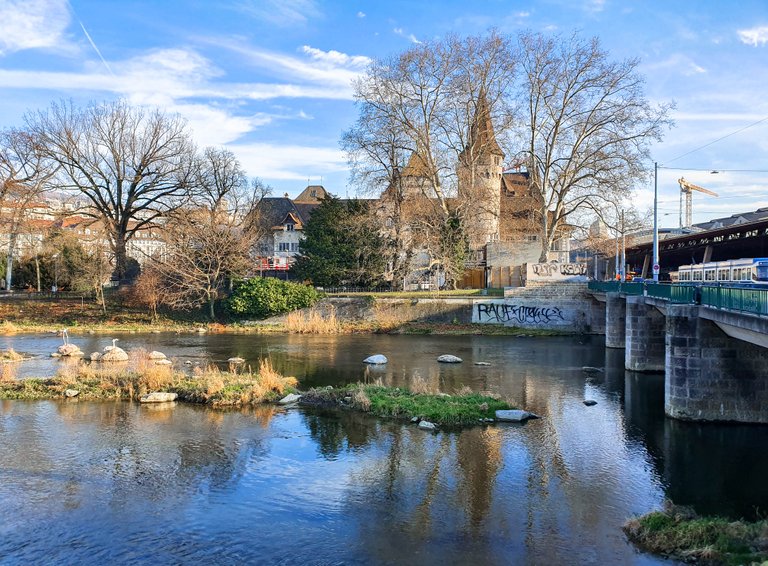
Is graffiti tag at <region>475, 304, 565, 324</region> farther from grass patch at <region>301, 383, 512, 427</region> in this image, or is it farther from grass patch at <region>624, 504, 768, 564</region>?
grass patch at <region>624, 504, 768, 564</region>

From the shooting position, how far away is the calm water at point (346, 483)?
1057cm

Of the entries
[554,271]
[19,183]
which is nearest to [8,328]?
[19,183]

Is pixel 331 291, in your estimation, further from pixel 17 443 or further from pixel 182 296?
pixel 17 443

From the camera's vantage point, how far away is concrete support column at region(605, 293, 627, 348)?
3794 centimetres

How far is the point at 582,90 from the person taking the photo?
47438 mm

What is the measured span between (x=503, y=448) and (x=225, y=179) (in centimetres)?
5320

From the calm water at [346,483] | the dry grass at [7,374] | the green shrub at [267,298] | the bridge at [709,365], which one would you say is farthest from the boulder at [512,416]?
the green shrub at [267,298]

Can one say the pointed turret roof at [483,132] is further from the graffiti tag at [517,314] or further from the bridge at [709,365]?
the bridge at [709,365]

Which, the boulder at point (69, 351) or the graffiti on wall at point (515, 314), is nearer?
the boulder at point (69, 351)

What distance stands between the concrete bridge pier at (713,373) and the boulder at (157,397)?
1693 centimetres

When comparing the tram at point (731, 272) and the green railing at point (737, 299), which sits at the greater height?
the tram at point (731, 272)

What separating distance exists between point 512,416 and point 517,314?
28.8m

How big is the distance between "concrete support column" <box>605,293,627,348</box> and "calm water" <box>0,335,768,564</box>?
16195mm

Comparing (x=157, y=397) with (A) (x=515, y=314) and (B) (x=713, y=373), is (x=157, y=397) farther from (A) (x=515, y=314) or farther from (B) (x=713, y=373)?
(A) (x=515, y=314)
